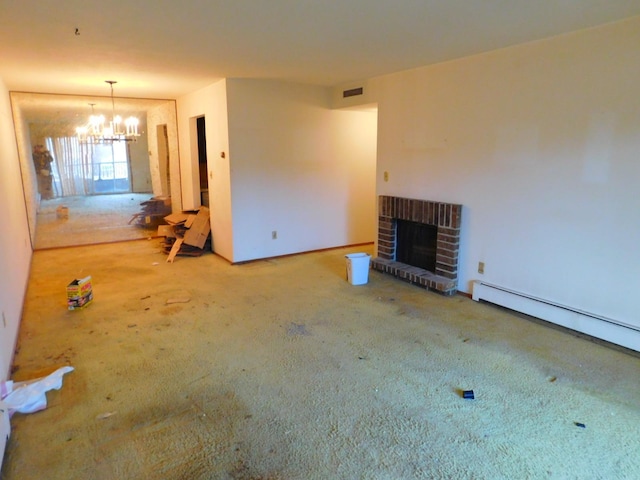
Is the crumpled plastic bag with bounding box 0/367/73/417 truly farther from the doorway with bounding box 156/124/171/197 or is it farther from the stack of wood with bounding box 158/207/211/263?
the doorway with bounding box 156/124/171/197

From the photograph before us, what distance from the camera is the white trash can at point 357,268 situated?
4.54 meters

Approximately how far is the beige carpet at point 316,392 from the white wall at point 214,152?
1568mm

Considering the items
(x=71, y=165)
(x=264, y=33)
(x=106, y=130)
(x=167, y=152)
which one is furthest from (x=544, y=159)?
(x=71, y=165)

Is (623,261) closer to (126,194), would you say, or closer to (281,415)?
(281,415)

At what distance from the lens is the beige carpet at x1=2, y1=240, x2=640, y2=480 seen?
197cm

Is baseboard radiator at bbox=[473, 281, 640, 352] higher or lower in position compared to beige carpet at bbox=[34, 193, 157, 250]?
lower

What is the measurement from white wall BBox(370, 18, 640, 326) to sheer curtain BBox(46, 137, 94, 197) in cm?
493

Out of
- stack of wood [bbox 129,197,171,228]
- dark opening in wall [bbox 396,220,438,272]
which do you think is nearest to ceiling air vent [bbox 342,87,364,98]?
dark opening in wall [bbox 396,220,438,272]

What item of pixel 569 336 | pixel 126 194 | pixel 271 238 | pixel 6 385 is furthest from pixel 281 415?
pixel 126 194

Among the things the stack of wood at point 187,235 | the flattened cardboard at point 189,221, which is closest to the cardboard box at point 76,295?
the stack of wood at point 187,235

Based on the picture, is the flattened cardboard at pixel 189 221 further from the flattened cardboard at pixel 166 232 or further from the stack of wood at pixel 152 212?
the stack of wood at pixel 152 212

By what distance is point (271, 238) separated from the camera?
570 centimetres

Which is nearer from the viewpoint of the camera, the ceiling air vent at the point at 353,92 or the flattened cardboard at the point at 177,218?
the ceiling air vent at the point at 353,92

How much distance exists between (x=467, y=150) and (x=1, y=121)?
5.03 metres
